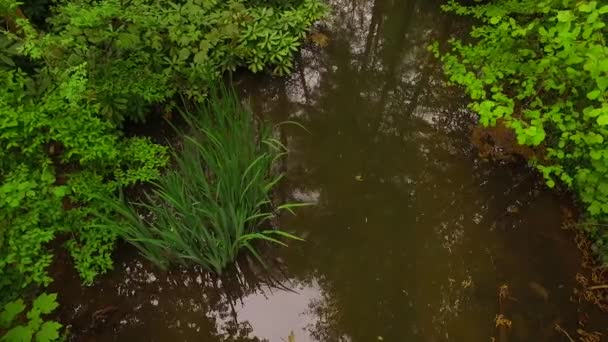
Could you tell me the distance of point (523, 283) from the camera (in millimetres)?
3010

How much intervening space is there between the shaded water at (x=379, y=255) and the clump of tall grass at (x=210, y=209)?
0.84 feet

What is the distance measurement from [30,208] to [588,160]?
147 inches

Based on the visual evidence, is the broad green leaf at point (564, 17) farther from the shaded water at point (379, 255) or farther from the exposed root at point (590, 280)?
the exposed root at point (590, 280)

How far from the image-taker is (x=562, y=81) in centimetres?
267

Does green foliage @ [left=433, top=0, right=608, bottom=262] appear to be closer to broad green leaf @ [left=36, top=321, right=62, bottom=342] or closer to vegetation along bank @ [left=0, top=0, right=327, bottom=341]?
vegetation along bank @ [left=0, top=0, right=327, bottom=341]

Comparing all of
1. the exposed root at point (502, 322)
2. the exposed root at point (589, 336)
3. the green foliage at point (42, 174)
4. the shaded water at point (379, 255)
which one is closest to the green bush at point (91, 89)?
the green foliage at point (42, 174)

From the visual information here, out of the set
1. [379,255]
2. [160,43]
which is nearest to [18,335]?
[379,255]

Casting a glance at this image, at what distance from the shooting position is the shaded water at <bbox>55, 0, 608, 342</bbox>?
2826mm

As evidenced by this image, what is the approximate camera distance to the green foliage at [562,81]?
2084mm

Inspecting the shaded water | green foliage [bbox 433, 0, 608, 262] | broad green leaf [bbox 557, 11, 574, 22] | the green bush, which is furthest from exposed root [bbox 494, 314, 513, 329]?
the green bush

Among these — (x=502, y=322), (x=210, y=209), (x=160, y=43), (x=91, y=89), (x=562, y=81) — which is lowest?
(x=502, y=322)

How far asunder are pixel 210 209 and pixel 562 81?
2.41 meters

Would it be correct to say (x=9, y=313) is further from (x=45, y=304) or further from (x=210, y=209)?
(x=210, y=209)

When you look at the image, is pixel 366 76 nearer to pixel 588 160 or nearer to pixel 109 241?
pixel 588 160
